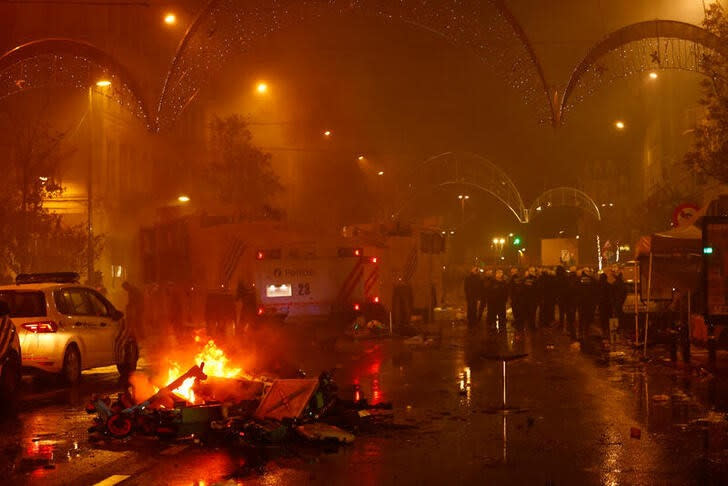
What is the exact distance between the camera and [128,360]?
1644 centimetres

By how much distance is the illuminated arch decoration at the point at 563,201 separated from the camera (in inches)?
3310

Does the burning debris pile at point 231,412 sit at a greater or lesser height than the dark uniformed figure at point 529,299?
lesser

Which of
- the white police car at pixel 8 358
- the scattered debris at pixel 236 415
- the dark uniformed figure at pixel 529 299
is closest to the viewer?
the scattered debris at pixel 236 415

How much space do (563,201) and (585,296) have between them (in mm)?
68607

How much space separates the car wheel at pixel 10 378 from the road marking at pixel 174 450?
428 cm

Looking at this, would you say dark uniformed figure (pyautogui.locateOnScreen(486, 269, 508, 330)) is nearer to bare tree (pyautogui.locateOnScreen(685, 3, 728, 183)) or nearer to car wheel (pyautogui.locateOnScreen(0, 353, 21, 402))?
bare tree (pyautogui.locateOnScreen(685, 3, 728, 183))

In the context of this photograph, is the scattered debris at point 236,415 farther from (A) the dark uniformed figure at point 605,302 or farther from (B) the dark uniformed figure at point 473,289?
(B) the dark uniformed figure at point 473,289

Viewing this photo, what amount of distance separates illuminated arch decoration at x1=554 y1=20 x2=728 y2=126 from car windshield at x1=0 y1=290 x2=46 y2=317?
10881mm

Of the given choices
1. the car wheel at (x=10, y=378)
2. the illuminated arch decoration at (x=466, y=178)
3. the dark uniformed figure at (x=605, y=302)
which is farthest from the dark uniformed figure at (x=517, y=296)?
the illuminated arch decoration at (x=466, y=178)

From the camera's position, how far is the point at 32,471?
26.8 feet

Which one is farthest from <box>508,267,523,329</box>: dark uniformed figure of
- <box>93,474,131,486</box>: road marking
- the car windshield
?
<box>93,474,131,486</box>: road marking

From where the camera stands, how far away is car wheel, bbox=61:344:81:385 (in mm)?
14609

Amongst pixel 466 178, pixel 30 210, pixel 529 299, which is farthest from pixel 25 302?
pixel 466 178

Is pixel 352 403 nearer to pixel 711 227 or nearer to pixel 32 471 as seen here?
pixel 32 471
